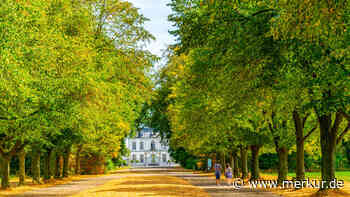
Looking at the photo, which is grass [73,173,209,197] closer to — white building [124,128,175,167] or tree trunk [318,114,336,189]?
tree trunk [318,114,336,189]

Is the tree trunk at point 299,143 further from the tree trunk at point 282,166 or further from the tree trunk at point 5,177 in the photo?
the tree trunk at point 5,177

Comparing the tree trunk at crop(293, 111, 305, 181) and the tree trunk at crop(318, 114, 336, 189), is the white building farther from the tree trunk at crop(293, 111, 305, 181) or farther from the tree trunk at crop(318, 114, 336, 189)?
the tree trunk at crop(318, 114, 336, 189)

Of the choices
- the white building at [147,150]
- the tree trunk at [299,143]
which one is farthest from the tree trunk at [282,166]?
the white building at [147,150]

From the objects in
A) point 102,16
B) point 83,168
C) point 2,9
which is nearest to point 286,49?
point 2,9

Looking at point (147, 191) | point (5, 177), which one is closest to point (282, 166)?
point (147, 191)

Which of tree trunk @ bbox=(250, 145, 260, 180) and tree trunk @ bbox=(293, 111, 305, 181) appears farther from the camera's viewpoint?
tree trunk @ bbox=(250, 145, 260, 180)

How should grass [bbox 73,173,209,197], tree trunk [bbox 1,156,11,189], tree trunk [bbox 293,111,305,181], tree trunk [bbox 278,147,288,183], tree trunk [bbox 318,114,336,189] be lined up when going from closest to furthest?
tree trunk [bbox 318,114,336,189], grass [bbox 73,173,209,197], tree trunk [bbox 293,111,305,181], tree trunk [bbox 278,147,288,183], tree trunk [bbox 1,156,11,189]

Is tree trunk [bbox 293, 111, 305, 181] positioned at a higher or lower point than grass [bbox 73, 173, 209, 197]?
higher

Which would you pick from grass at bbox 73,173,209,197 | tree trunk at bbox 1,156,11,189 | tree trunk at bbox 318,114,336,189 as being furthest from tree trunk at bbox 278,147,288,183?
tree trunk at bbox 1,156,11,189

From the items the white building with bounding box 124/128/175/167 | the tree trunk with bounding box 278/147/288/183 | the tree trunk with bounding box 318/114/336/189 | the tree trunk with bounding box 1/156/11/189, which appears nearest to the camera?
the tree trunk with bounding box 318/114/336/189

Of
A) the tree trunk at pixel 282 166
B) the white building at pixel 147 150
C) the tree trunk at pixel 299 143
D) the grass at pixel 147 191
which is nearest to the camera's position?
the grass at pixel 147 191

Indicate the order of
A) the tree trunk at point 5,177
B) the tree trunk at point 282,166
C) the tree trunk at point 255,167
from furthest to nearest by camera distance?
the tree trunk at point 255,167
the tree trunk at point 5,177
the tree trunk at point 282,166

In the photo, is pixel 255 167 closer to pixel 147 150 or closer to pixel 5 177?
pixel 5 177

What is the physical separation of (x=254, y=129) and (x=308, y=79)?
1460 cm
